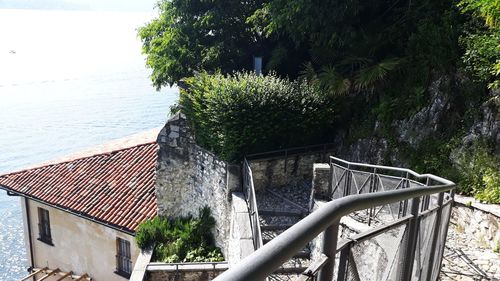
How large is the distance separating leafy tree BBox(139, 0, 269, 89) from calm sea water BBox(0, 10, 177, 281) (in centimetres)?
1937

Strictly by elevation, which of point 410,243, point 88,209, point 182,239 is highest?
point 410,243

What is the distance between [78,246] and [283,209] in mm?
8756

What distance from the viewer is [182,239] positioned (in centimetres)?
1144

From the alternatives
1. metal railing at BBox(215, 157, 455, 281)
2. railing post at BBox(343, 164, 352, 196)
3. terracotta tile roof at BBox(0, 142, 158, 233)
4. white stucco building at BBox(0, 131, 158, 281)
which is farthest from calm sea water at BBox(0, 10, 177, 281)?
metal railing at BBox(215, 157, 455, 281)

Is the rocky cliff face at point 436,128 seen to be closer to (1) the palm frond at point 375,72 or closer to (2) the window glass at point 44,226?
(1) the palm frond at point 375,72

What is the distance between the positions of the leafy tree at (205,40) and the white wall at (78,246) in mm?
6077

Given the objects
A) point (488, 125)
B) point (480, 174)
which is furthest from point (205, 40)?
point (480, 174)

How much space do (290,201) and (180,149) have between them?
3.92 meters

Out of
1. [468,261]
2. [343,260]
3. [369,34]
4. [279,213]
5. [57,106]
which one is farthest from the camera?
[57,106]

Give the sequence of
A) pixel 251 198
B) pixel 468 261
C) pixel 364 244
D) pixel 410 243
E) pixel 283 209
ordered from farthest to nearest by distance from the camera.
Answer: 1. pixel 283 209
2. pixel 251 198
3. pixel 468 261
4. pixel 410 243
5. pixel 364 244

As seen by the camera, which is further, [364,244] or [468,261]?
[468,261]

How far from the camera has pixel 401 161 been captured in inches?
395

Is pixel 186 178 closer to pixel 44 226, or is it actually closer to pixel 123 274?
pixel 123 274

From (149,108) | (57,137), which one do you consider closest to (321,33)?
(57,137)
